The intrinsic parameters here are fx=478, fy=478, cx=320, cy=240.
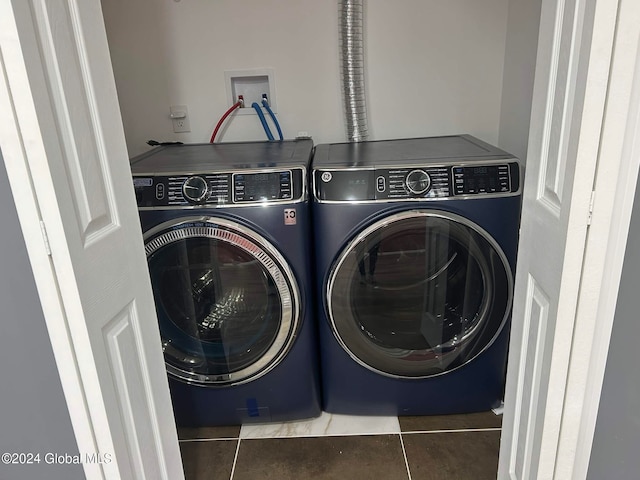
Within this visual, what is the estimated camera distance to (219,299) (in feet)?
5.30

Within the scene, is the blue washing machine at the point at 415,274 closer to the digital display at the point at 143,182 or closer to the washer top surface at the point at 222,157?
the washer top surface at the point at 222,157

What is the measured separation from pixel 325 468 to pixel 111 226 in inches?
43.8

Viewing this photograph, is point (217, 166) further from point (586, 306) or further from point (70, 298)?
point (586, 306)

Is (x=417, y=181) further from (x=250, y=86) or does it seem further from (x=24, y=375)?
(x=24, y=375)

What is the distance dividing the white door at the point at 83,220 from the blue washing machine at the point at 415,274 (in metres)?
0.66

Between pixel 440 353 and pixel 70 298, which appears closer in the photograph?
pixel 70 298

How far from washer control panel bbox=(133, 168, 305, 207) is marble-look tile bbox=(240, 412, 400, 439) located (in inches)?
34.0

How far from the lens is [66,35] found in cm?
80

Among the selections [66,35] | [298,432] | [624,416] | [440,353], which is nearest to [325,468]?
[298,432]

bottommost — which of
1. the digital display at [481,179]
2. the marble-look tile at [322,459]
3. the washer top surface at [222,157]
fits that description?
the marble-look tile at [322,459]

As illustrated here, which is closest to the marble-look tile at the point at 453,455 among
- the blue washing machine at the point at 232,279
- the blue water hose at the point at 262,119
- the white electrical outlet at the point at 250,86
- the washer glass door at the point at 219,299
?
the blue washing machine at the point at 232,279

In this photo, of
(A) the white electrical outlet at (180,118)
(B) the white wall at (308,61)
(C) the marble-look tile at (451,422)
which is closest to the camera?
(C) the marble-look tile at (451,422)

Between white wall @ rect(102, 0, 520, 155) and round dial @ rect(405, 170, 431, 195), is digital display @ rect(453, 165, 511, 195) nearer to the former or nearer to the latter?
round dial @ rect(405, 170, 431, 195)

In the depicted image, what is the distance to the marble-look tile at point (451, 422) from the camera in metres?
1.73
